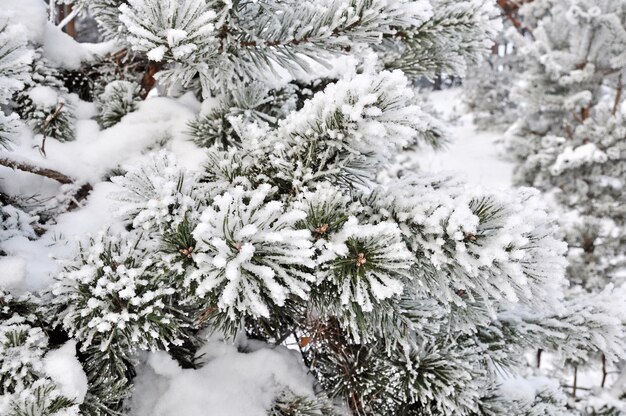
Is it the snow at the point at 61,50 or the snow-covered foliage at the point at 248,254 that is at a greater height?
the snow-covered foliage at the point at 248,254

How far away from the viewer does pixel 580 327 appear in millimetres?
1323

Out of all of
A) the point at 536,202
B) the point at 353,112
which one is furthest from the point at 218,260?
the point at 536,202

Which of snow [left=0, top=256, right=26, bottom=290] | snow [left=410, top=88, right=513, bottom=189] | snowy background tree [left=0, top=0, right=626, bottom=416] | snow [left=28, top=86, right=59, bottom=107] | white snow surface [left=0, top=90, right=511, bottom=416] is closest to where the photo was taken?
snowy background tree [left=0, top=0, right=626, bottom=416]

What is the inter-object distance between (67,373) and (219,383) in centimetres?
46

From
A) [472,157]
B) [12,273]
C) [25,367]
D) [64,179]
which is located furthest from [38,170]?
[472,157]

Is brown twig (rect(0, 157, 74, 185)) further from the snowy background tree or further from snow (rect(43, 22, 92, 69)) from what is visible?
snow (rect(43, 22, 92, 69))

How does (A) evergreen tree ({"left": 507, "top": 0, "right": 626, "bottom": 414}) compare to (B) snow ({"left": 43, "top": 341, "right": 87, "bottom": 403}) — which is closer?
(B) snow ({"left": 43, "top": 341, "right": 87, "bottom": 403})

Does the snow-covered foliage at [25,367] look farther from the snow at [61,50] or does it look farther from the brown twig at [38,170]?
the snow at [61,50]

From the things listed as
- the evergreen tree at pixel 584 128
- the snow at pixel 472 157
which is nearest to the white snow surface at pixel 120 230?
the evergreen tree at pixel 584 128

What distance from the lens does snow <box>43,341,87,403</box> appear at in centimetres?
87

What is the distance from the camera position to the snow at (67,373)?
87 cm

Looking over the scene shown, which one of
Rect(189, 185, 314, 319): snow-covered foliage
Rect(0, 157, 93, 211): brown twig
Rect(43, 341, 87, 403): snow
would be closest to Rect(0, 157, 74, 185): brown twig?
Rect(0, 157, 93, 211): brown twig

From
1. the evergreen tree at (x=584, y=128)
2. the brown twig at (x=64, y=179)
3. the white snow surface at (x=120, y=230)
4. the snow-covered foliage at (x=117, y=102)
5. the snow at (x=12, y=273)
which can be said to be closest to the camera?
the snow at (x=12, y=273)

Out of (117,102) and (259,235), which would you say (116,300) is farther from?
(117,102)
